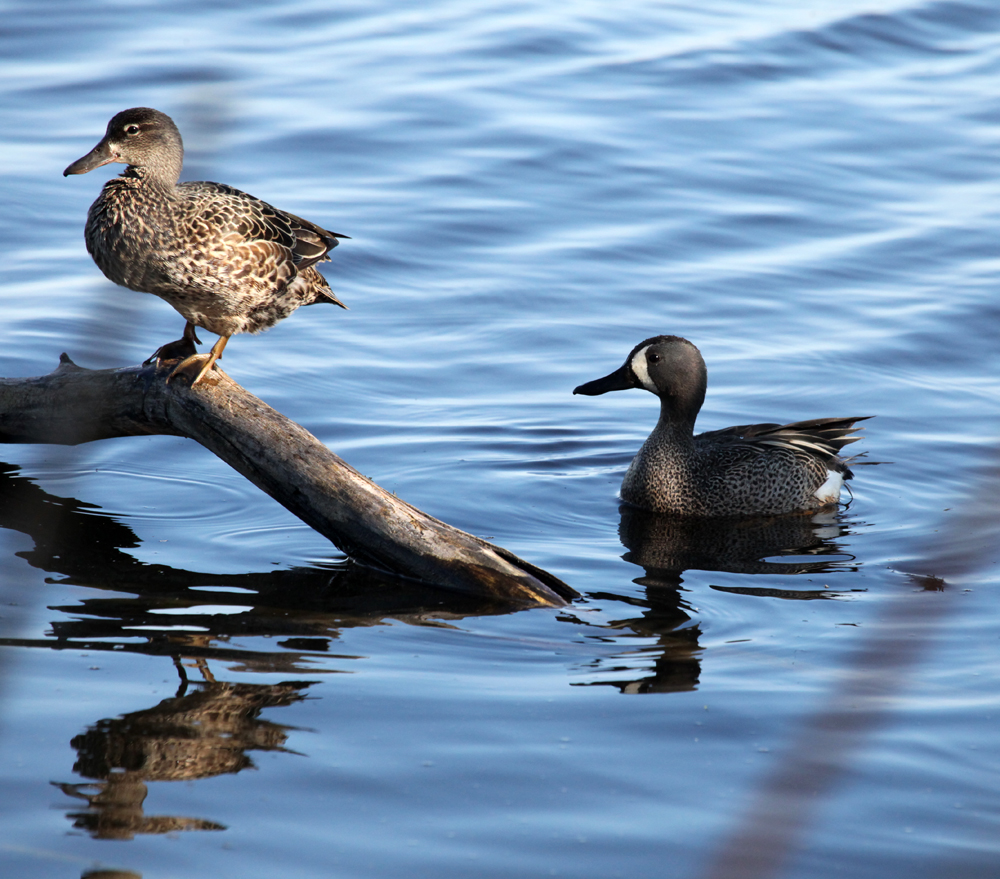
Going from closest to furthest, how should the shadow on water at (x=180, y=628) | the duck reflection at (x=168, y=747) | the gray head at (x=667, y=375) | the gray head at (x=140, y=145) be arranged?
the duck reflection at (x=168, y=747)
the shadow on water at (x=180, y=628)
the gray head at (x=140, y=145)
the gray head at (x=667, y=375)

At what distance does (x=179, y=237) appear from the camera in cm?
560

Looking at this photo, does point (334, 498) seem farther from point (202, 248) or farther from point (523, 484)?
point (523, 484)

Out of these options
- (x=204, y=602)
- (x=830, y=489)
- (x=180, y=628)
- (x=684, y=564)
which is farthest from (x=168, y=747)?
(x=830, y=489)

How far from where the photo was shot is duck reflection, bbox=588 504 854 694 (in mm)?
5082

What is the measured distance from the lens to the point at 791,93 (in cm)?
1494

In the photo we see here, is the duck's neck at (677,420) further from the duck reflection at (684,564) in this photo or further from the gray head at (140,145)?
the gray head at (140,145)

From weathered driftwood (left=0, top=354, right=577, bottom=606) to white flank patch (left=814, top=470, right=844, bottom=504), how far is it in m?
2.28

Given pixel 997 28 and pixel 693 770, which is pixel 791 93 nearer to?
pixel 997 28

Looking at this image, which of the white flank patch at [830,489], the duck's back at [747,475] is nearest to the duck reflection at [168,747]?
the duck's back at [747,475]

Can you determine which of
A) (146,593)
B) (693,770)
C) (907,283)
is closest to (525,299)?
(907,283)

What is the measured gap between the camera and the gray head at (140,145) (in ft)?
18.6

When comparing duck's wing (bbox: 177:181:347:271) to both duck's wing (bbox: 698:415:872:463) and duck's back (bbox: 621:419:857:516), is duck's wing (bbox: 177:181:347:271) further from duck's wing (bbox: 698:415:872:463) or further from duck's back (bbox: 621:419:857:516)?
duck's wing (bbox: 698:415:872:463)

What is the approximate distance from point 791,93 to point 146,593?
11535mm

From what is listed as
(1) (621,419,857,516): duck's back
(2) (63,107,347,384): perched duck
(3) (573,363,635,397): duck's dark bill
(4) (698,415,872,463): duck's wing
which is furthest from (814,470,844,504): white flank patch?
(2) (63,107,347,384): perched duck
